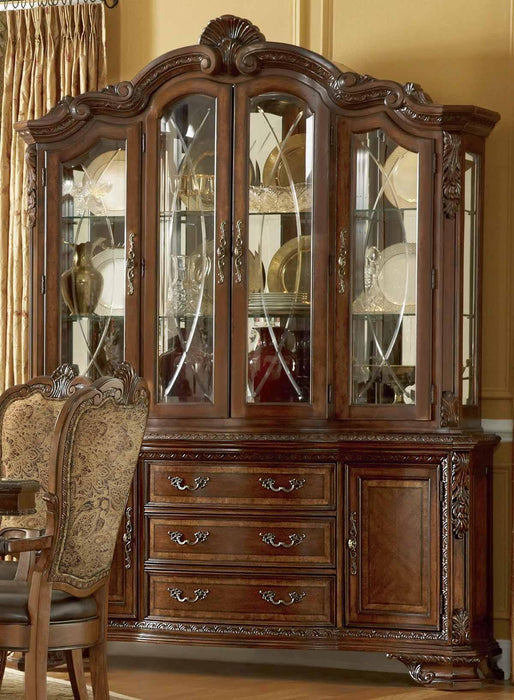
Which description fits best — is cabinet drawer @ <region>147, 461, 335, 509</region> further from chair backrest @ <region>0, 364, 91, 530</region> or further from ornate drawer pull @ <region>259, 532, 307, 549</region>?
chair backrest @ <region>0, 364, 91, 530</region>

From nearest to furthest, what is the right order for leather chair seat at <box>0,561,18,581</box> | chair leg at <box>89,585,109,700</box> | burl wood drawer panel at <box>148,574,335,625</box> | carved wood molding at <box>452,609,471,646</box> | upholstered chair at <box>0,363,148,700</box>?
upholstered chair at <box>0,363,148,700</box> → chair leg at <box>89,585,109,700</box> → leather chair seat at <box>0,561,18,581</box> → carved wood molding at <box>452,609,471,646</box> → burl wood drawer panel at <box>148,574,335,625</box>

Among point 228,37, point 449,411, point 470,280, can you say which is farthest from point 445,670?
point 228,37

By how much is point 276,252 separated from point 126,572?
4.04 ft

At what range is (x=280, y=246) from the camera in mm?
4230

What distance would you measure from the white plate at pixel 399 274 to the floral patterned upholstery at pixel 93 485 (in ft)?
4.38

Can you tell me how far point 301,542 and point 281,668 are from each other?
624mm

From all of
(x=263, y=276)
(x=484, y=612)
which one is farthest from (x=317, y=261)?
(x=484, y=612)

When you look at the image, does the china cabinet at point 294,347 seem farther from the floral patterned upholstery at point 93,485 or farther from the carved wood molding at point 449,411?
the floral patterned upholstery at point 93,485

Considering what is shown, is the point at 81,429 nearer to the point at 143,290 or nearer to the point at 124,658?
the point at 143,290

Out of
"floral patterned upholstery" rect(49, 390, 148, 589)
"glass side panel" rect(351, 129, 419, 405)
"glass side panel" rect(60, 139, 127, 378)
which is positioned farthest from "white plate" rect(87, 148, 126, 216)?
"floral patterned upholstery" rect(49, 390, 148, 589)

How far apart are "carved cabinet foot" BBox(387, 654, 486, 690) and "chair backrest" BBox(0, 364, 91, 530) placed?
132cm

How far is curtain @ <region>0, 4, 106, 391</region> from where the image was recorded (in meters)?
4.86

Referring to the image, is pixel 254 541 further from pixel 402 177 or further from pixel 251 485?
pixel 402 177

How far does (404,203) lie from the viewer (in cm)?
414
